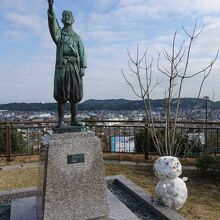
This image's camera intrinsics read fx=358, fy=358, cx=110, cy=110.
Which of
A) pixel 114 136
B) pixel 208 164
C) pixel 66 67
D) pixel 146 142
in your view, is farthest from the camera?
pixel 114 136

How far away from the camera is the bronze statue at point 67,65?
5184mm

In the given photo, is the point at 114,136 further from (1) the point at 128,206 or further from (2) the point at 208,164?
(1) the point at 128,206

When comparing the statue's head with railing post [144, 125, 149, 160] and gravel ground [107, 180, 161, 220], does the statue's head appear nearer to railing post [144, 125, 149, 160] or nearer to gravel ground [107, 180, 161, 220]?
gravel ground [107, 180, 161, 220]

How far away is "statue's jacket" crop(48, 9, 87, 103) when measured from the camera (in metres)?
5.18

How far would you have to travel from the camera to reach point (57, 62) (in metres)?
5.22

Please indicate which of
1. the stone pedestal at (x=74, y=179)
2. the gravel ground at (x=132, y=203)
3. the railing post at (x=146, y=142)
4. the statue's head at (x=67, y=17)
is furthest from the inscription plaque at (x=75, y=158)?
the railing post at (x=146, y=142)

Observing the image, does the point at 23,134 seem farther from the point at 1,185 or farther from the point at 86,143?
the point at 86,143

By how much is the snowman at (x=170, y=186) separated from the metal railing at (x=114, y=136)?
434 cm

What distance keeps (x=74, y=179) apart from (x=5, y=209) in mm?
2011

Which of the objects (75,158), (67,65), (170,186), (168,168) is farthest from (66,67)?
(170,186)

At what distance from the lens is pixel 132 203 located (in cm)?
651

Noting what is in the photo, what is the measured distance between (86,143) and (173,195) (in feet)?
6.36

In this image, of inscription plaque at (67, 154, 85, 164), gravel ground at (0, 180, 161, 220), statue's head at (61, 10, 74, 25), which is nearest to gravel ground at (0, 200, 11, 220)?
gravel ground at (0, 180, 161, 220)

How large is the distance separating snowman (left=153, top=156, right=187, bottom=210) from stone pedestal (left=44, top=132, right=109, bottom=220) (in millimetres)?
1292
